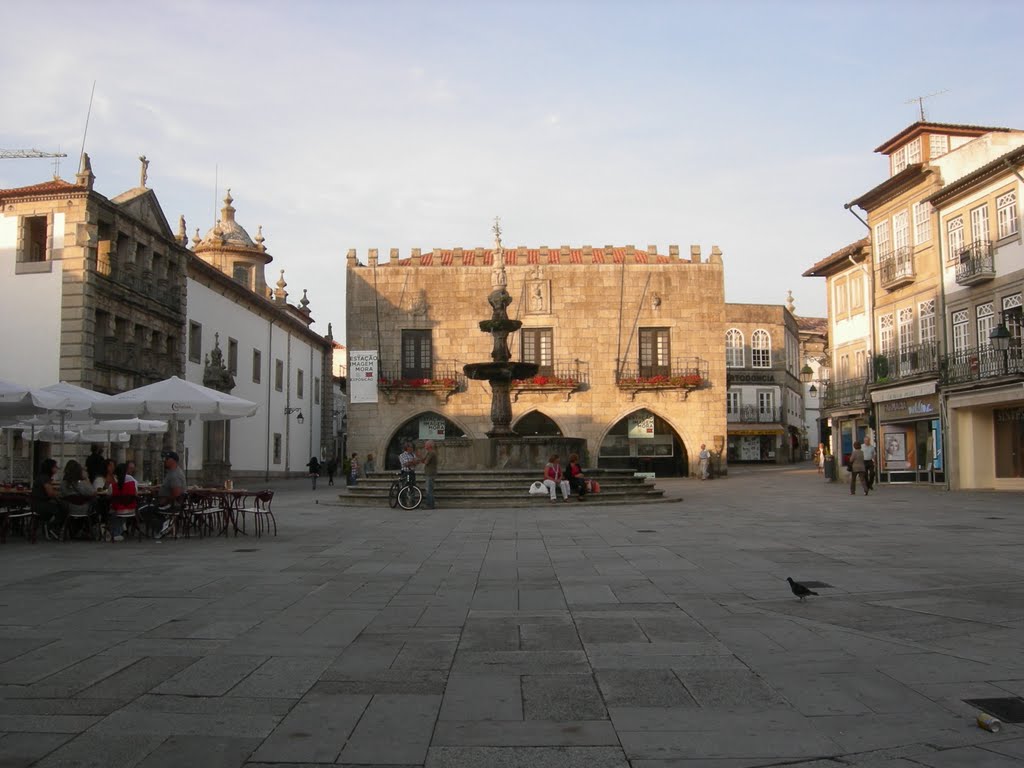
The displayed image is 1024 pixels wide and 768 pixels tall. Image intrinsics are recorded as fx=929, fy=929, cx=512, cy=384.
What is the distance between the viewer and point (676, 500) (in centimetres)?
2300

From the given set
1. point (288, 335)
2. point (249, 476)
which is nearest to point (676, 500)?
point (249, 476)

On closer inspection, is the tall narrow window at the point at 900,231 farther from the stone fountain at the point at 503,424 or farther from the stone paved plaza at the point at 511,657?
the stone paved plaza at the point at 511,657

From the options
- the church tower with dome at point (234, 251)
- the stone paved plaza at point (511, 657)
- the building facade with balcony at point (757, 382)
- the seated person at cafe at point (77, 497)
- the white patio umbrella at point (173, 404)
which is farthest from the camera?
the building facade with balcony at point (757, 382)

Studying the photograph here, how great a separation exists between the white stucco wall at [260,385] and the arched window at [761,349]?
91.0ft

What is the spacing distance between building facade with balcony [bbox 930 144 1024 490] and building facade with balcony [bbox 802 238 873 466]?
5.64m

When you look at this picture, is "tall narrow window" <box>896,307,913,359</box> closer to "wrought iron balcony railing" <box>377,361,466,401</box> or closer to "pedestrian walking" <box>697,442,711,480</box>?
"pedestrian walking" <box>697,442,711,480</box>

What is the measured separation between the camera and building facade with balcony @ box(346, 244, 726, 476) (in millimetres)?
40344

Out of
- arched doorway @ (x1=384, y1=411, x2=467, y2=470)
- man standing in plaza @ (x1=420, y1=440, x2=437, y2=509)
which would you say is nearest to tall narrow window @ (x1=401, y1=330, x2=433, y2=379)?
arched doorway @ (x1=384, y1=411, x2=467, y2=470)

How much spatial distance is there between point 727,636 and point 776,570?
3592 mm

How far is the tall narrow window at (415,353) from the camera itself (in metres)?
40.8

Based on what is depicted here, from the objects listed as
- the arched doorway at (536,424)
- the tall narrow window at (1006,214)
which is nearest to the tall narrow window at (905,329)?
Answer: the tall narrow window at (1006,214)

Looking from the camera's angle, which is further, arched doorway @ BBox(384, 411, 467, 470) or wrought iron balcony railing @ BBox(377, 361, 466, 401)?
arched doorway @ BBox(384, 411, 467, 470)

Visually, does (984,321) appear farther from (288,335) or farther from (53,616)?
(288,335)

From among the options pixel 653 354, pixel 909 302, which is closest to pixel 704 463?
pixel 653 354
